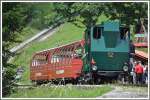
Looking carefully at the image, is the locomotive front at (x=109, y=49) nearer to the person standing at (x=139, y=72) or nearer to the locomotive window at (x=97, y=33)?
the locomotive window at (x=97, y=33)

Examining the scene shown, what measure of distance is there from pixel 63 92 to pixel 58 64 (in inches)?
188

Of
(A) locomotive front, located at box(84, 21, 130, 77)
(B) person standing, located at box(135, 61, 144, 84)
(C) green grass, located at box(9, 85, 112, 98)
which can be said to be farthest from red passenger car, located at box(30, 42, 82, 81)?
(C) green grass, located at box(9, 85, 112, 98)

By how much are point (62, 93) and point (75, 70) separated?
4307mm

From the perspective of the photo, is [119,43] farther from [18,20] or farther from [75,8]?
[18,20]

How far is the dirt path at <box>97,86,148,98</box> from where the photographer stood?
2047 cm

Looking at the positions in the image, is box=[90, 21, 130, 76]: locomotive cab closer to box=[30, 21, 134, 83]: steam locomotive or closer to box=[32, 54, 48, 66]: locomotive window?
box=[30, 21, 134, 83]: steam locomotive

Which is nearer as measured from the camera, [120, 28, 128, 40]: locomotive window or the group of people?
the group of people

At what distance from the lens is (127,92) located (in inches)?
832

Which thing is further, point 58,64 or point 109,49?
point 58,64

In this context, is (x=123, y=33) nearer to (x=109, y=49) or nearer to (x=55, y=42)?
(x=109, y=49)

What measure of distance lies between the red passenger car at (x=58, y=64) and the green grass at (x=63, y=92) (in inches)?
116

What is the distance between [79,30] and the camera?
1085 inches

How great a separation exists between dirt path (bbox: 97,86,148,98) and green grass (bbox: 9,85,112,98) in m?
0.32

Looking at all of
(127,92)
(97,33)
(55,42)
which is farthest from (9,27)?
(55,42)
